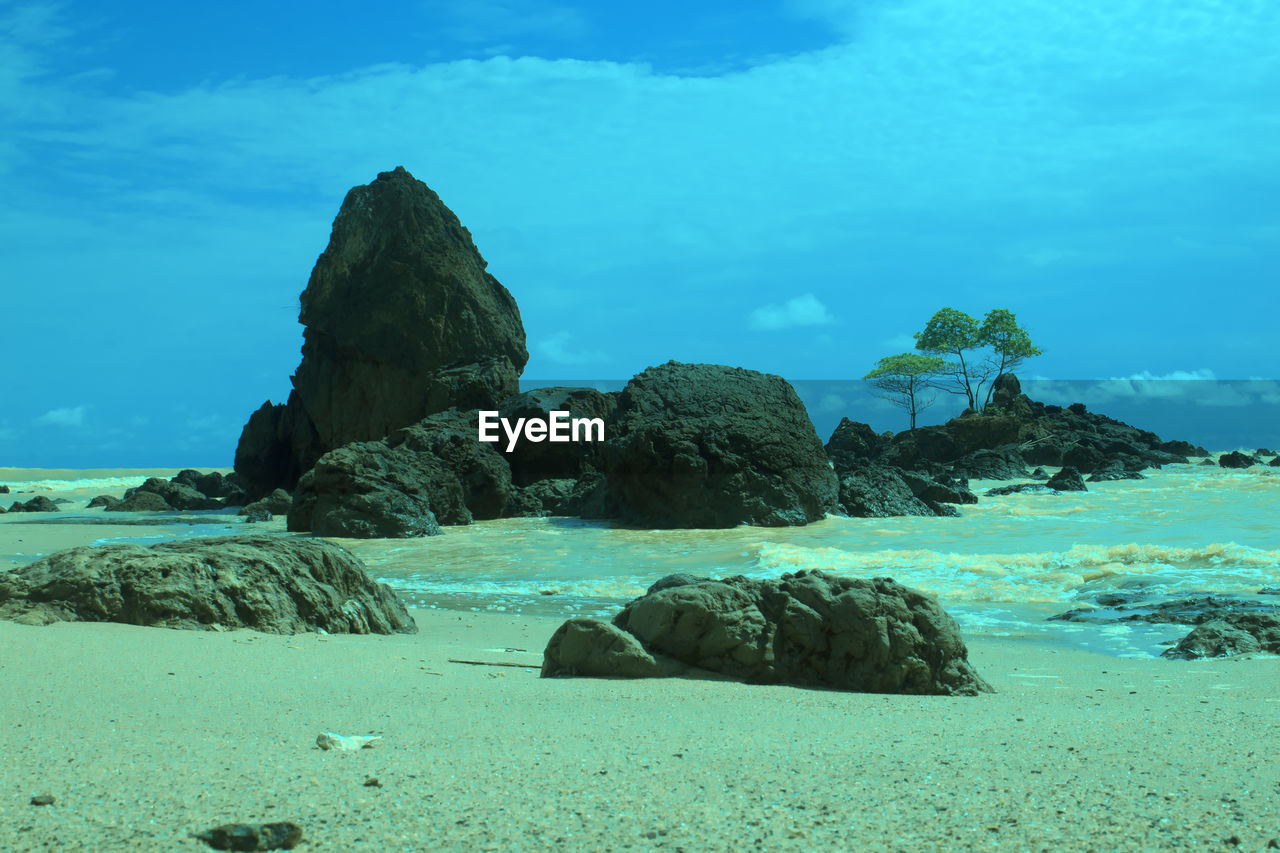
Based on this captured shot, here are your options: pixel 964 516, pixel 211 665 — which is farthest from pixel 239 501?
pixel 211 665

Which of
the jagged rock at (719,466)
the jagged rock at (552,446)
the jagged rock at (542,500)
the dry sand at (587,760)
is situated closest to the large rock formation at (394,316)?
the jagged rock at (552,446)

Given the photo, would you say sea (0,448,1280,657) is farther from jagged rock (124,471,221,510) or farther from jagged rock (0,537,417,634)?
jagged rock (124,471,221,510)

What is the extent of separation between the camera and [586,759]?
277 centimetres

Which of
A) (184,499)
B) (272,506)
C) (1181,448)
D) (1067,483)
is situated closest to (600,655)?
(272,506)

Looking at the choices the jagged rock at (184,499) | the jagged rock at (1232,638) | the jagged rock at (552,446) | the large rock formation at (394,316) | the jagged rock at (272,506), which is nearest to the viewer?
the jagged rock at (1232,638)

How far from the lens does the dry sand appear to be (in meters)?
2.23

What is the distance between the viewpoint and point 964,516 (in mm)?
16641

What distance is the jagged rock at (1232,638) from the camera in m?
5.75

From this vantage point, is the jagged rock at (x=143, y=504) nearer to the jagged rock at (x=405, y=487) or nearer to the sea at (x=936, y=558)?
the sea at (x=936, y=558)

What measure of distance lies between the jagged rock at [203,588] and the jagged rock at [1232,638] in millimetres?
4461

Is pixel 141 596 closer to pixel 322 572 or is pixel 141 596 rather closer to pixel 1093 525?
pixel 322 572

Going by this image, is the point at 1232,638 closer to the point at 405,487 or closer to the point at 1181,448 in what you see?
the point at 405,487

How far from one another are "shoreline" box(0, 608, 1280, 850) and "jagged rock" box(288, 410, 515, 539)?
993 cm

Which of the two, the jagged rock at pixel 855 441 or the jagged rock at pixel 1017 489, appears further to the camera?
the jagged rock at pixel 855 441
